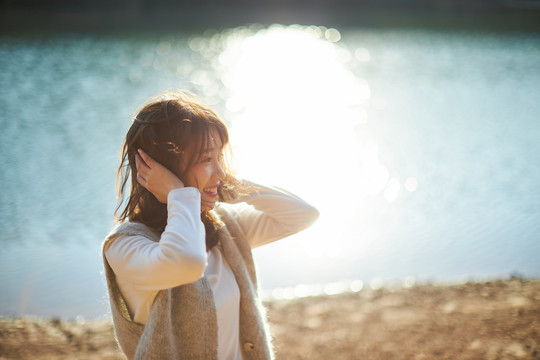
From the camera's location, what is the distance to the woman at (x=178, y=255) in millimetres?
1620

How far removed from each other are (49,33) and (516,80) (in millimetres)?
14655

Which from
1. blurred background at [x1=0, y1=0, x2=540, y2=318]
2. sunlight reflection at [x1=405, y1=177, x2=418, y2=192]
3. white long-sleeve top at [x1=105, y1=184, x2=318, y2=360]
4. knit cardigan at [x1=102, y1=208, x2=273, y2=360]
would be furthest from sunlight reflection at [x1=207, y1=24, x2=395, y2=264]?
knit cardigan at [x1=102, y1=208, x2=273, y2=360]

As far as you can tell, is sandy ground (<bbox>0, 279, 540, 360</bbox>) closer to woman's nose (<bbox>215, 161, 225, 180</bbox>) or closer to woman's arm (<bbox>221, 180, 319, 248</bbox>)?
woman's arm (<bbox>221, 180, 319, 248</bbox>)

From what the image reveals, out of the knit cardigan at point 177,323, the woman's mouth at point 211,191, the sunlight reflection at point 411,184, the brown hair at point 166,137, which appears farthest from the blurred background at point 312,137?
the knit cardigan at point 177,323

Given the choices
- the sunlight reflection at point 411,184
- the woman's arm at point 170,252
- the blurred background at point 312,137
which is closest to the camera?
the woman's arm at point 170,252

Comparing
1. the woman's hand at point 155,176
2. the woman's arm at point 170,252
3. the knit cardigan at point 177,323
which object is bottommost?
the knit cardigan at point 177,323

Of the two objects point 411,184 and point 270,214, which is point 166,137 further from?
point 411,184

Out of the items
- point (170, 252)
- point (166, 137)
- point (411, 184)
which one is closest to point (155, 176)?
point (166, 137)

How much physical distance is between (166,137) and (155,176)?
13cm

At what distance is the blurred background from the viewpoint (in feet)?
18.7

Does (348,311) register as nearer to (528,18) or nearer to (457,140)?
(457,140)

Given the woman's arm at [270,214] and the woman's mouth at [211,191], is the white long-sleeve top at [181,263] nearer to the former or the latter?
the woman's arm at [270,214]

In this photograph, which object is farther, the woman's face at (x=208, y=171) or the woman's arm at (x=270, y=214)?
the woman's arm at (x=270, y=214)

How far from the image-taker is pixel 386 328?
410cm
